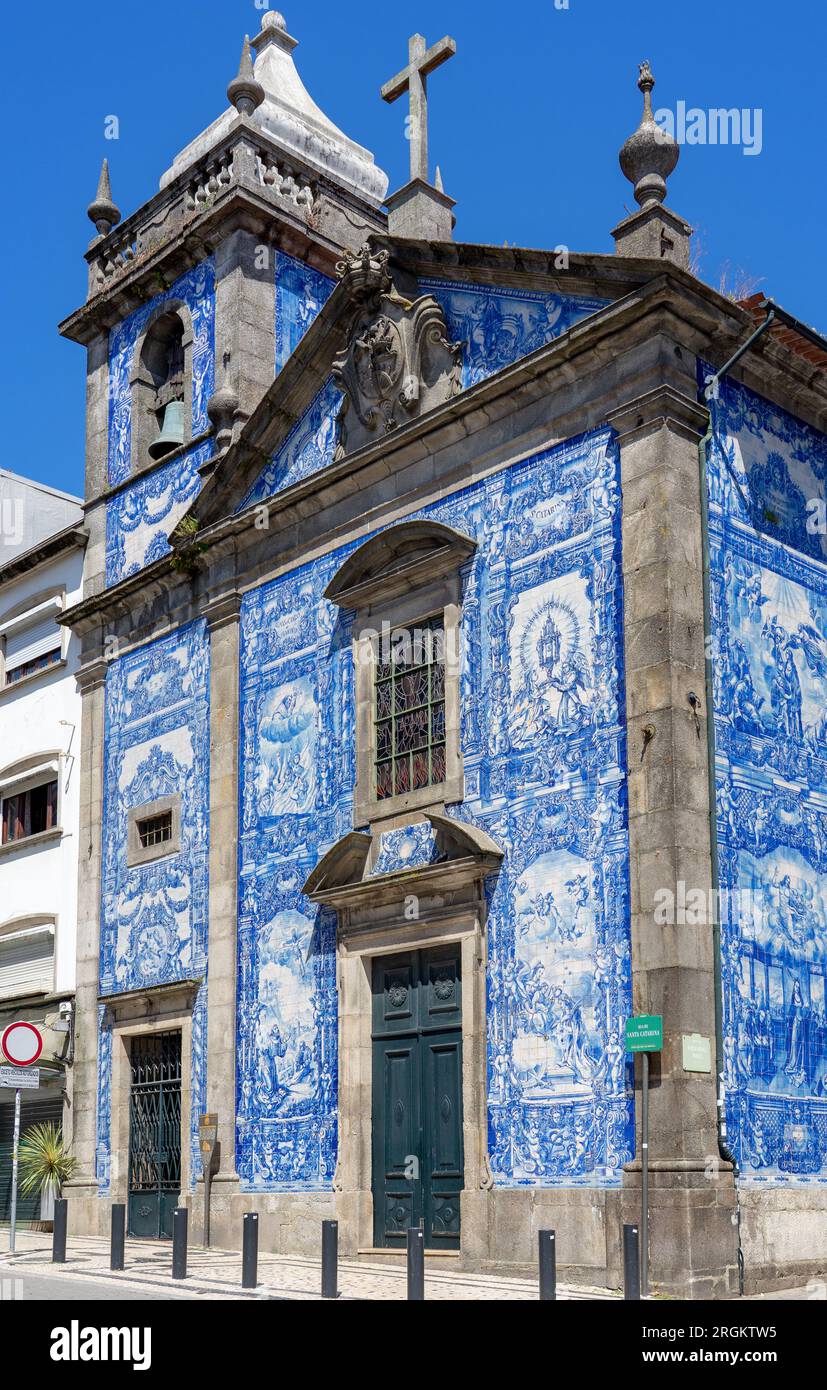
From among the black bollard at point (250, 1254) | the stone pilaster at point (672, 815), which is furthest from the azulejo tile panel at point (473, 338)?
the black bollard at point (250, 1254)

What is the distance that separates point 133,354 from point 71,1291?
13.0 metres

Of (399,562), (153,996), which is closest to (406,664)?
(399,562)

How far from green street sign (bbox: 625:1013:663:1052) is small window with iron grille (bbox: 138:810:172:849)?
7735mm

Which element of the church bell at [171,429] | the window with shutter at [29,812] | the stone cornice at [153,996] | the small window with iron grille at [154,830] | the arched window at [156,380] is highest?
the arched window at [156,380]

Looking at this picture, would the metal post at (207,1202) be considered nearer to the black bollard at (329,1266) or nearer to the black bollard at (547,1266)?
the black bollard at (329,1266)

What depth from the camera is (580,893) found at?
543 inches

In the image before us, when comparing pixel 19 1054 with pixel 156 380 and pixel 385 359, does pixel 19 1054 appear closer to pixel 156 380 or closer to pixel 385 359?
pixel 385 359

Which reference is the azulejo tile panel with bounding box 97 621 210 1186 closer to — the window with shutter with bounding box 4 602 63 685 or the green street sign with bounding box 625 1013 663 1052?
the window with shutter with bounding box 4 602 63 685

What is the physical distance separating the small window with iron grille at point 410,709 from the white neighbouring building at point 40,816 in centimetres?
646

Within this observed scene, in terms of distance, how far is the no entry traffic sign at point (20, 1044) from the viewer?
14789mm

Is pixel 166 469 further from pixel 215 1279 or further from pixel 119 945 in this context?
pixel 215 1279

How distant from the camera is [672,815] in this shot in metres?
13.1

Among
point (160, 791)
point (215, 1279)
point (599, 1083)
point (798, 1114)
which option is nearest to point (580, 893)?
point (599, 1083)
